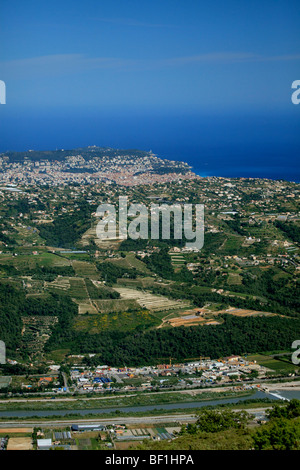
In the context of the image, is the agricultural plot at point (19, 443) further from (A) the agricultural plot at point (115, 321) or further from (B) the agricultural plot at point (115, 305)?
(B) the agricultural plot at point (115, 305)

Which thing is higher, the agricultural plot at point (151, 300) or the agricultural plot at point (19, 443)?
the agricultural plot at point (151, 300)

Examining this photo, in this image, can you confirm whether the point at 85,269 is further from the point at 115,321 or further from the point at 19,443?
the point at 19,443

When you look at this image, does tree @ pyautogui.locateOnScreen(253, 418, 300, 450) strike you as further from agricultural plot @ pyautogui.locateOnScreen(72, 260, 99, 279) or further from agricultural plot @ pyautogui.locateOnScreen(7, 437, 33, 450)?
agricultural plot @ pyautogui.locateOnScreen(72, 260, 99, 279)

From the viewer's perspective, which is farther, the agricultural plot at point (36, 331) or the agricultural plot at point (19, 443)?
the agricultural plot at point (36, 331)

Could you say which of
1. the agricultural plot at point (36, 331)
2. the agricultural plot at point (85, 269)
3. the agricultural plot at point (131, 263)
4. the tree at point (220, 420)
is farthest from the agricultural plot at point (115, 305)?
the tree at point (220, 420)

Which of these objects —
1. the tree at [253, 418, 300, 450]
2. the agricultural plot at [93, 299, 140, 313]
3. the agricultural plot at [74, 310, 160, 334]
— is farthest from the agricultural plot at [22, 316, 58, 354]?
the tree at [253, 418, 300, 450]

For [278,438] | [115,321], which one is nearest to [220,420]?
[278,438]

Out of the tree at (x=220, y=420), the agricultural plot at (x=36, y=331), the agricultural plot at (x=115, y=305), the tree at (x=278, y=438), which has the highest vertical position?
the agricultural plot at (x=115, y=305)

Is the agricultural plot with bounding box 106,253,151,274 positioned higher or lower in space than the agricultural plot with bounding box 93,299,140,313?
higher

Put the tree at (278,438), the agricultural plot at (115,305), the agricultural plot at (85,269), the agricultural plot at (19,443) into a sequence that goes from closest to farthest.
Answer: the tree at (278,438) < the agricultural plot at (19,443) < the agricultural plot at (115,305) < the agricultural plot at (85,269)
